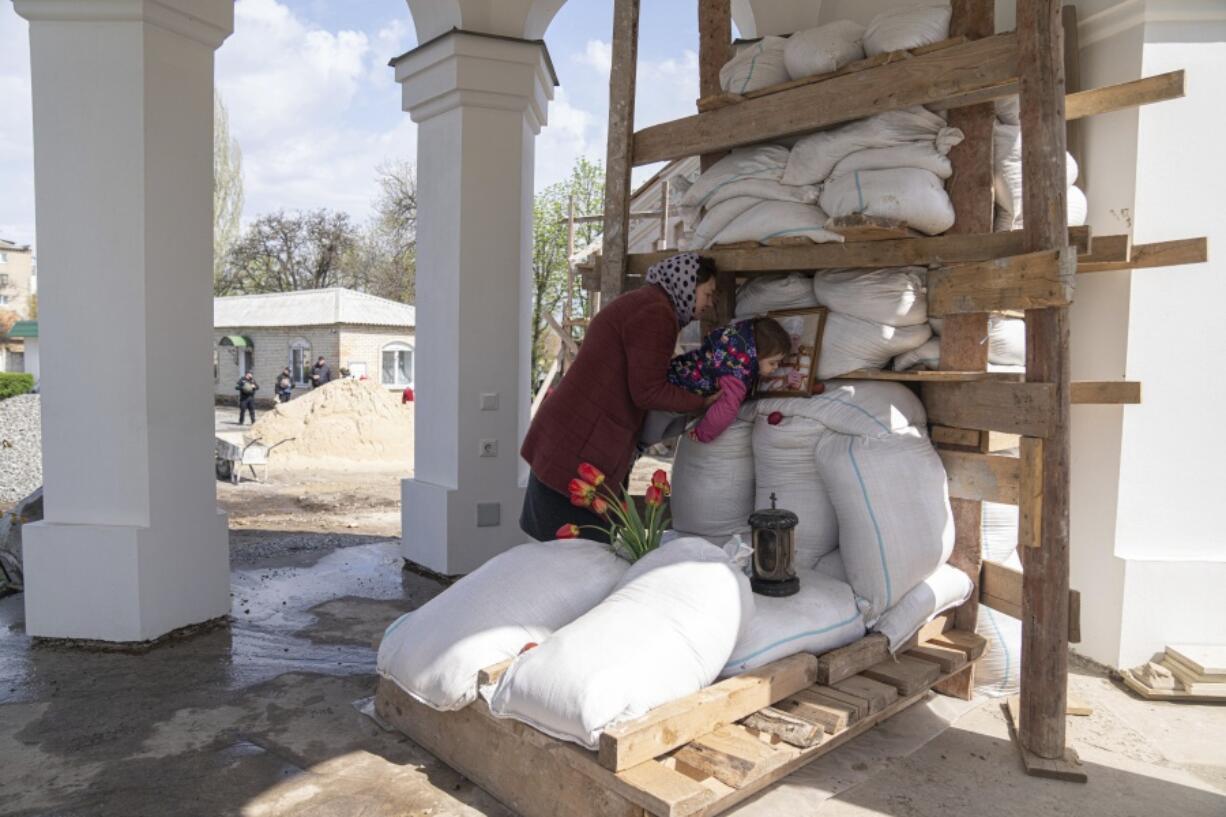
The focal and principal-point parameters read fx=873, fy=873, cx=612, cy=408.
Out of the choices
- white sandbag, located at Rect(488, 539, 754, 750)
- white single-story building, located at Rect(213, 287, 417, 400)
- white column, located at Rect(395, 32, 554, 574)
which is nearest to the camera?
white sandbag, located at Rect(488, 539, 754, 750)

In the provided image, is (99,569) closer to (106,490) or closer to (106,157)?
(106,490)

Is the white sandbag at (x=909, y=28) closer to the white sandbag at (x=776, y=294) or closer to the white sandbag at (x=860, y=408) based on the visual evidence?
the white sandbag at (x=776, y=294)

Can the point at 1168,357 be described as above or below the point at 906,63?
below

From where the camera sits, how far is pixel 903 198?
3.37 meters

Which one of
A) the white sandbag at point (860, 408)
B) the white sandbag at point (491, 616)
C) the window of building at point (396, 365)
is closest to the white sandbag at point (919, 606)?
the white sandbag at point (860, 408)

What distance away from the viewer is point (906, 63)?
3.39m

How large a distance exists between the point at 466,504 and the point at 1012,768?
3.64 metres

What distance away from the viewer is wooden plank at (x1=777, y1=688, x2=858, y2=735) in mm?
2846

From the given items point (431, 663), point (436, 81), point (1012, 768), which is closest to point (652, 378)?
point (431, 663)

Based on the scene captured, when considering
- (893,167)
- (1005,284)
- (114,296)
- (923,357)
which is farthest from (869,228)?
(114,296)

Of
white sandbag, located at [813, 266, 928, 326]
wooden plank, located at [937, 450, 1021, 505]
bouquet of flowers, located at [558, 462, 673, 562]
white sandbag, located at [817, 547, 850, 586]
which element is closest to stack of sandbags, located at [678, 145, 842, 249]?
white sandbag, located at [813, 266, 928, 326]

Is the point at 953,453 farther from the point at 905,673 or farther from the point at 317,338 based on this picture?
the point at 317,338

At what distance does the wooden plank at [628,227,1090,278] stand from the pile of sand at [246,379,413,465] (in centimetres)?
1065

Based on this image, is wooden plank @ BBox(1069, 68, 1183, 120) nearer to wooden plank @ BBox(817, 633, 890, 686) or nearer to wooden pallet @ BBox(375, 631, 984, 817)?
wooden plank @ BBox(817, 633, 890, 686)
